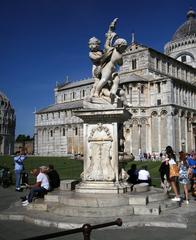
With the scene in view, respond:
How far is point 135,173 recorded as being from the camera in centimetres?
1075

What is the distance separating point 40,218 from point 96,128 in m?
2.95

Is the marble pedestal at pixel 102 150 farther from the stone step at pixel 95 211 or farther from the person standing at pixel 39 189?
the stone step at pixel 95 211

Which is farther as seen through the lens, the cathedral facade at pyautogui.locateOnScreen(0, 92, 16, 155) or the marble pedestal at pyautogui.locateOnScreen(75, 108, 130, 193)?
the cathedral facade at pyautogui.locateOnScreen(0, 92, 16, 155)

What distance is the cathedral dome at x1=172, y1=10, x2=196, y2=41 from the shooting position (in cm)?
7356

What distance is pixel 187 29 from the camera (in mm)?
74688

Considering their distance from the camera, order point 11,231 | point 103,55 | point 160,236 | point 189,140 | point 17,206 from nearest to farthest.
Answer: point 160,236 < point 11,231 < point 17,206 < point 103,55 < point 189,140

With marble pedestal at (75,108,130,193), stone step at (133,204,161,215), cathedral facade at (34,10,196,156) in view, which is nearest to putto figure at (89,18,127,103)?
marble pedestal at (75,108,130,193)

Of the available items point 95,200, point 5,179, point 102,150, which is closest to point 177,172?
point 102,150

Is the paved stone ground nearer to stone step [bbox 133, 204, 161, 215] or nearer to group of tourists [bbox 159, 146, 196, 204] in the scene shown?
stone step [bbox 133, 204, 161, 215]

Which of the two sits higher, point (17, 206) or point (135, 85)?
point (135, 85)

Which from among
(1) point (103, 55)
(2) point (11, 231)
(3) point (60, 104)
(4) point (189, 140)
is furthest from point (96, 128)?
(3) point (60, 104)

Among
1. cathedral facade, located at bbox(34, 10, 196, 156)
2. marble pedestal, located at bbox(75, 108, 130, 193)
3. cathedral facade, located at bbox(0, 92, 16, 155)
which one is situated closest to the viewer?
marble pedestal, located at bbox(75, 108, 130, 193)

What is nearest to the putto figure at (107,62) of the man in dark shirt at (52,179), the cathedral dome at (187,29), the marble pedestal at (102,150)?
the marble pedestal at (102,150)

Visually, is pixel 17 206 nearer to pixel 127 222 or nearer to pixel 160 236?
pixel 127 222
